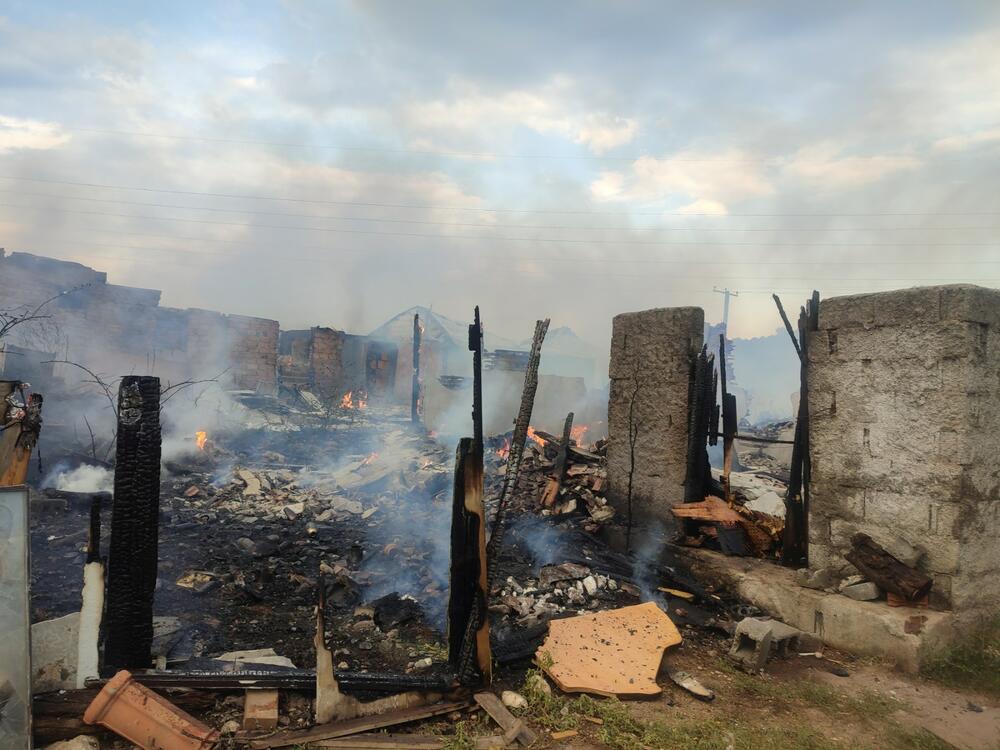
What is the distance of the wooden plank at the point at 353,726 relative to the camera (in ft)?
10.5

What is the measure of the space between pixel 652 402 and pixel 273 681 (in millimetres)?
4766

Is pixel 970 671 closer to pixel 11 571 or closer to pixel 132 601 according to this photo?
pixel 132 601

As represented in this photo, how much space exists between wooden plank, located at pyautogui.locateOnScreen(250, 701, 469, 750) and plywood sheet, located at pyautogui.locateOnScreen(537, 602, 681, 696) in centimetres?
81

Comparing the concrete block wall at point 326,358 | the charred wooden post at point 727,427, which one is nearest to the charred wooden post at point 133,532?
the charred wooden post at point 727,427

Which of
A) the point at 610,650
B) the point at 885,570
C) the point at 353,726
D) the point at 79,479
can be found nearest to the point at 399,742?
the point at 353,726

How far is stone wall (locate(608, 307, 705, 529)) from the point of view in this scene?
644 centimetres

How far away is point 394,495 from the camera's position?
35.2 ft

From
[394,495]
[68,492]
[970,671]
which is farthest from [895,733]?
[68,492]

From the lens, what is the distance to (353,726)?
3354 millimetres

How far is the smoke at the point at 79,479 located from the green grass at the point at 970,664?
11.9 m

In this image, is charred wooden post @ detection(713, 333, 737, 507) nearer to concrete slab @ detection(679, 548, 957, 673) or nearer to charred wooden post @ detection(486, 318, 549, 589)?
concrete slab @ detection(679, 548, 957, 673)

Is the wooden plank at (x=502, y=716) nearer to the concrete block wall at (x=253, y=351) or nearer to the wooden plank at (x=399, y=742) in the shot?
the wooden plank at (x=399, y=742)

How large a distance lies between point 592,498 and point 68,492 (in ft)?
28.3

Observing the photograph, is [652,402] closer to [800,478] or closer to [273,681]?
[800,478]
